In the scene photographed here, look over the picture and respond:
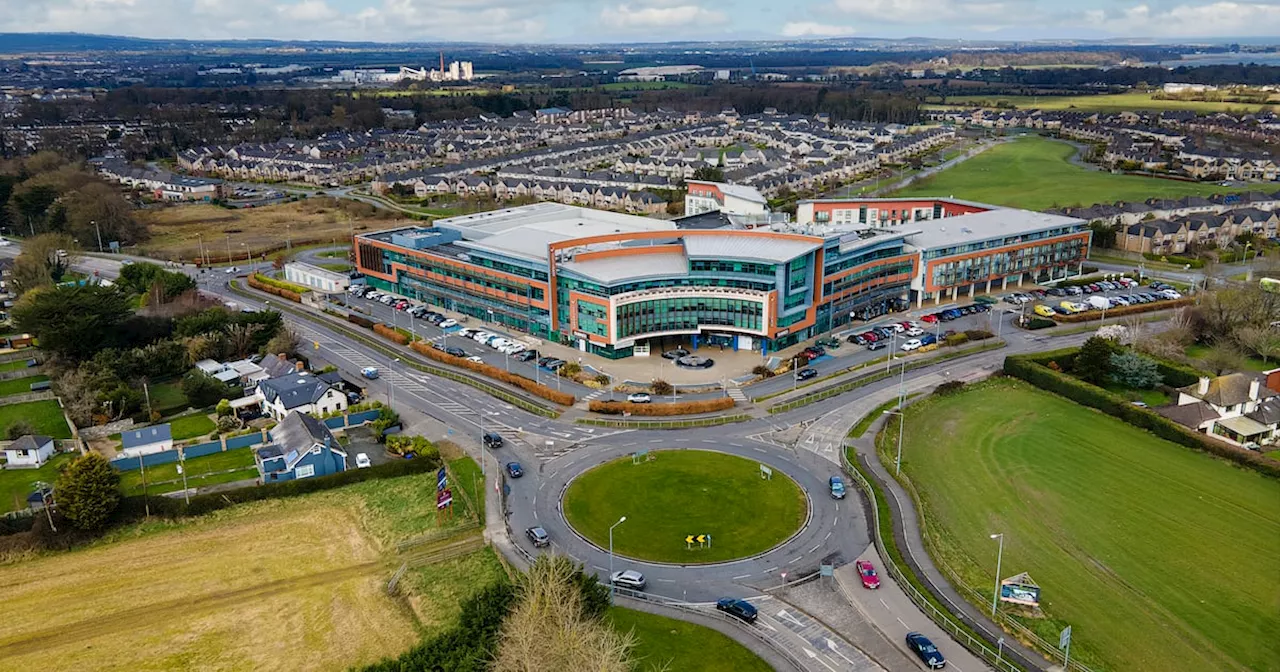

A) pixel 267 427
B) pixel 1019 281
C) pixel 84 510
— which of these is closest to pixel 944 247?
pixel 1019 281

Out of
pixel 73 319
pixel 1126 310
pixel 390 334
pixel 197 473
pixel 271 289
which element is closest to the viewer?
pixel 197 473

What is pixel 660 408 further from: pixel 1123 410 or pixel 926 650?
pixel 1123 410

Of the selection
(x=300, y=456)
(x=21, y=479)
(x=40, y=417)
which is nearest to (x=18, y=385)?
(x=40, y=417)

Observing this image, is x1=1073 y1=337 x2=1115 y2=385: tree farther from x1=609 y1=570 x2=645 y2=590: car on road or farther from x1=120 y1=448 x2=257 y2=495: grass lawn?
x1=120 y1=448 x2=257 y2=495: grass lawn

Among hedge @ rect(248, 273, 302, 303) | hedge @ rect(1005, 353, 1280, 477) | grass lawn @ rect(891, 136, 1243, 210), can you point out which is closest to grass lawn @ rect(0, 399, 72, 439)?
hedge @ rect(248, 273, 302, 303)

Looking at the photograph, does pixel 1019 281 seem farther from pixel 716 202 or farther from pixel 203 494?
pixel 203 494
